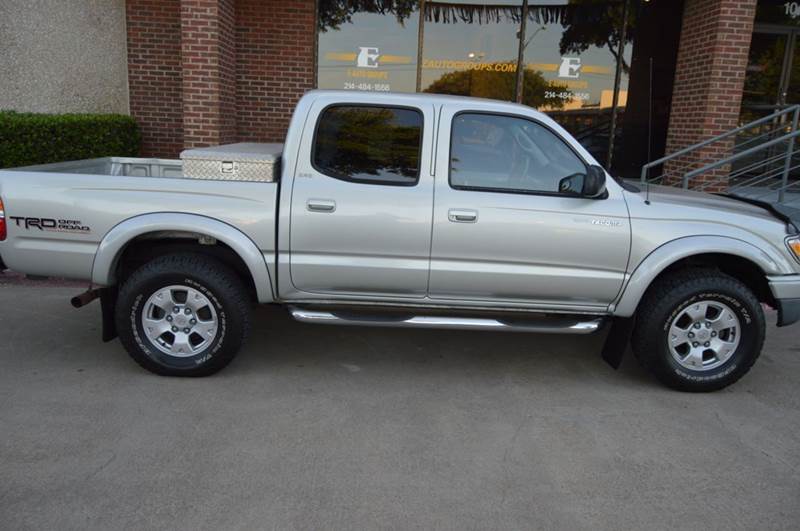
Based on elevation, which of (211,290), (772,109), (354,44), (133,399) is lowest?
(133,399)

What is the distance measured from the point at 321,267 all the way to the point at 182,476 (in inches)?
64.5

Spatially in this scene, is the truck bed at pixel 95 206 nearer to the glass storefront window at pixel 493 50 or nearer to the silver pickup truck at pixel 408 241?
the silver pickup truck at pixel 408 241

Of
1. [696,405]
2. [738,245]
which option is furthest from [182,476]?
[738,245]

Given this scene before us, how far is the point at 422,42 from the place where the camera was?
427 inches

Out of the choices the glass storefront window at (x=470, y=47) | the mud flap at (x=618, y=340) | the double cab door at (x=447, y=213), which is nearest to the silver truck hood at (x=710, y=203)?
the double cab door at (x=447, y=213)

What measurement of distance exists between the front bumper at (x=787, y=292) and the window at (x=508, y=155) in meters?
1.58

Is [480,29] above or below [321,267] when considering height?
above

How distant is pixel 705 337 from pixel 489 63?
7.69 m

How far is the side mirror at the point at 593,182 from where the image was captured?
4.20m

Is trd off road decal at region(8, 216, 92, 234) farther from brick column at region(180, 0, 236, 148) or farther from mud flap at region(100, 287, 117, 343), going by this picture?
brick column at region(180, 0, 236, 148)

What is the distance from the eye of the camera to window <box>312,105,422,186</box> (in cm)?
442

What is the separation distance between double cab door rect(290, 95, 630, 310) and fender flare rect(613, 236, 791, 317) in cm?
12

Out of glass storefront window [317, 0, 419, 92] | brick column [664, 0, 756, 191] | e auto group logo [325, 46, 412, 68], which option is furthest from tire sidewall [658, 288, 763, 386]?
e auto group logo [325, 46, 412, 68]

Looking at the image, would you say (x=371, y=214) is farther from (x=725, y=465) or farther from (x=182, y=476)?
(x=725, y=465)
